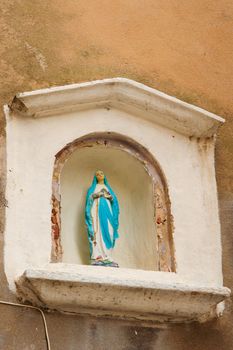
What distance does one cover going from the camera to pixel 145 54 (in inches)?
241

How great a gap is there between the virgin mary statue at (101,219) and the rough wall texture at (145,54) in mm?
501

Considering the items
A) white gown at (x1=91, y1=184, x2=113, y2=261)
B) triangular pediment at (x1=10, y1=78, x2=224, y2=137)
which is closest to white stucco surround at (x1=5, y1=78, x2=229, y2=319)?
triangular pediment at (x1=10, y1=78, x2=224, y2=137)

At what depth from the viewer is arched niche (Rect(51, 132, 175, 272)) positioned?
5402 mm

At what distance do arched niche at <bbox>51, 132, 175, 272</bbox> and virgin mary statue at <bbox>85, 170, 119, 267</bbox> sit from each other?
0.13 meters

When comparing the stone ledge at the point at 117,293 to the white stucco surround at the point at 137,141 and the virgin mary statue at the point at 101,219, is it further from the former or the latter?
the virgin mary statue at the point at 101,219

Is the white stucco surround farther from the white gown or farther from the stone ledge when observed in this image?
the white gown

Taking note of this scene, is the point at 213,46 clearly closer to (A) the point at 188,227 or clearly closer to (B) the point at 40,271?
(A) the point at 188,227

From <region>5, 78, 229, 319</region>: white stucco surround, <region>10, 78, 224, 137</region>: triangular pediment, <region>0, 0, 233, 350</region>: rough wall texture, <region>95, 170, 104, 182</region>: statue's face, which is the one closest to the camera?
<region>5, 78, 229, 319</region>: white stucco surround

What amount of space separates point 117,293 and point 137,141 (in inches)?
44.4

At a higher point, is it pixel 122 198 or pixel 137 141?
pixel 137 141

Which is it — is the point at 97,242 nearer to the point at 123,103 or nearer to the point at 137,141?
the point at 137,141

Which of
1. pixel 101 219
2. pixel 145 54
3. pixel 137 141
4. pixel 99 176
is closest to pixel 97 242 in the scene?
pixel 101 219

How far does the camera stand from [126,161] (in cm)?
573

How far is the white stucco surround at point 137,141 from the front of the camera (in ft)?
16.4
